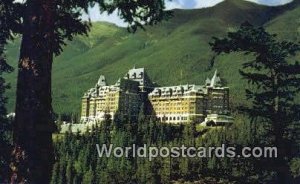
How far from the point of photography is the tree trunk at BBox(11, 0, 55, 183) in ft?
29.8

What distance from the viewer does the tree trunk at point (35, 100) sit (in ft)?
29.8

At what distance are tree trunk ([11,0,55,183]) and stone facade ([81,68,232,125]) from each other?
136 m

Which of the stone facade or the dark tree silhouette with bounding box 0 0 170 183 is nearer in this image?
the dark tree silhouette with bounding box 0 0 170 183

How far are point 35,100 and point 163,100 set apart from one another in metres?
145

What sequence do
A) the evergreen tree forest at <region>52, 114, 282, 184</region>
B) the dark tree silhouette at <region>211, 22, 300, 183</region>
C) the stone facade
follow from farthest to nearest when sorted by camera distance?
1. the stone facade
2. the evergreen tree forest at <region>52, 114, 282, 184</region>
3. the dark tree silhouette at <region>211, 22, 300, 183</region>

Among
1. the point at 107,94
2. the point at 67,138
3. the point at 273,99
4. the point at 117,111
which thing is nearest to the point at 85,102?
the point at 107,94

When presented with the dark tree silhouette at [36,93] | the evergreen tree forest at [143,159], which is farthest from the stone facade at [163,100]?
the dark tree silhouette at [36,93]

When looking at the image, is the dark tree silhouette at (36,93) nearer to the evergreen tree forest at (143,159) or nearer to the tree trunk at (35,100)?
the tree trunk at (35,100)

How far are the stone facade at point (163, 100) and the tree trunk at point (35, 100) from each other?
136 meters

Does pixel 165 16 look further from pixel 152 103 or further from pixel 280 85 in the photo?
pixel 152 103

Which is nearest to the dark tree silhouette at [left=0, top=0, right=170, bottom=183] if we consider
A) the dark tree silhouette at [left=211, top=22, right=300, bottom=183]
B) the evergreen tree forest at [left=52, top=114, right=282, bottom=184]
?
the dark tree silhouette at [left=211, top=22, right=300, bottom=183]

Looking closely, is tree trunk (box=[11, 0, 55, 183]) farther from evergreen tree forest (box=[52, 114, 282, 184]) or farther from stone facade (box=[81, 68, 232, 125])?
stone facade (box=[81, 68, 232, 125])

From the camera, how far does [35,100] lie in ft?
30.1

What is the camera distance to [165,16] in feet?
38.3
